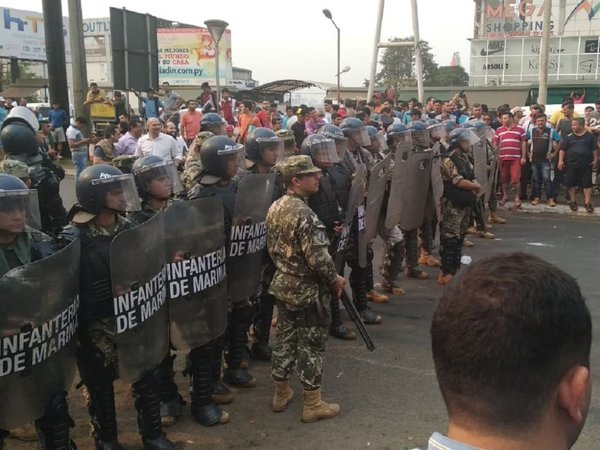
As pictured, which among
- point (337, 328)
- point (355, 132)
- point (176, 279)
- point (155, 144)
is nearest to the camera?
point (176, 279)

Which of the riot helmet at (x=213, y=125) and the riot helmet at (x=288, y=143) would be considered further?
the riot helmet at (x=213, y=125)

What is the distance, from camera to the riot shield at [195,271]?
3562 mm

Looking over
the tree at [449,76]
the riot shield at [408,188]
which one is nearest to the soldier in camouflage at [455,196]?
the riot shield at [408,188]

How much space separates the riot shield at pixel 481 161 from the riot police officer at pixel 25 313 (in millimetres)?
5762

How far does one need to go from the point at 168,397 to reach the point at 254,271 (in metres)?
1.05

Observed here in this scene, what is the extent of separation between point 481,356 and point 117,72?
11.1 meters

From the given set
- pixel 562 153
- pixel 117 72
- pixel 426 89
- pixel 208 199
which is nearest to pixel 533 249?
pixel 562 153

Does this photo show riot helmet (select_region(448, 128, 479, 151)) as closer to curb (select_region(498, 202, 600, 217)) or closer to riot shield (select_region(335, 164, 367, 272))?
riot shield (select_region(335, 164, 367, 272))

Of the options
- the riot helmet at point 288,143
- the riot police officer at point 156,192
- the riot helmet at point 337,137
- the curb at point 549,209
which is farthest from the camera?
the curb at point 549,209

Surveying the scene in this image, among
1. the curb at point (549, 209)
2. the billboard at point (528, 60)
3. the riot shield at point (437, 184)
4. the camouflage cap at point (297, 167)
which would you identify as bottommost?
the curb at point (549, 209)

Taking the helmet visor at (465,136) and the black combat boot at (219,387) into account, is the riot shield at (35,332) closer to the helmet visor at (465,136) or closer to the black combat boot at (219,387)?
the black combat boot at (219,387)

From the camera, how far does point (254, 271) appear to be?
4422 mm

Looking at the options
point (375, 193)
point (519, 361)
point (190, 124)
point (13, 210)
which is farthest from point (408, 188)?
point (190, 124)

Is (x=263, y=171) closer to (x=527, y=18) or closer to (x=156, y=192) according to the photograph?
(x=156, y=192)
